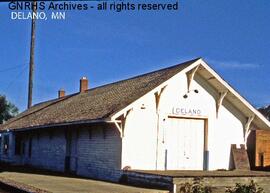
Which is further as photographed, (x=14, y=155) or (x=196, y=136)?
(x=14, y=155)

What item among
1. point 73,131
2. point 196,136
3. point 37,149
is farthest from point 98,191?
point 37,149

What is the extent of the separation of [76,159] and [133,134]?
5011mm

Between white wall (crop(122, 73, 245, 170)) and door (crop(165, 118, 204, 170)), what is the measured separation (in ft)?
1.05

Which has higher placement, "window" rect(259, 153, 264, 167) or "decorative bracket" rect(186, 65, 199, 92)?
"decorative bracket" rect(186, 65, 199, 92)

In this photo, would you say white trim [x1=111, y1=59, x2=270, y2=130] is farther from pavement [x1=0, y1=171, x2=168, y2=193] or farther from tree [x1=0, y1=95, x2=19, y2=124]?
tree [x1=0, y1=95, x2=19, y2=124]

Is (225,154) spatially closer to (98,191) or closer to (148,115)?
(148,115)

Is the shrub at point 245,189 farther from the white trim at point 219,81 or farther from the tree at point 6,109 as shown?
the tree at point 6,109

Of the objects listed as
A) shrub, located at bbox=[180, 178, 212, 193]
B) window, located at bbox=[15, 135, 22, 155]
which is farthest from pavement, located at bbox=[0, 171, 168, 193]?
window, located at bbox=[15, 135, 22, 155]

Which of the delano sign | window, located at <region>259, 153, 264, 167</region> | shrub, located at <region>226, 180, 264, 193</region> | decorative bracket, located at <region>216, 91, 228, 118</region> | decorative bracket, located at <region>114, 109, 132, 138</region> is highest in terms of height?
decorative bracket, located at <region>216, 91, 228, 118</region>

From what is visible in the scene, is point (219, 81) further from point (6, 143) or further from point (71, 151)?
point (6, 143)

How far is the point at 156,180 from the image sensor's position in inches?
640

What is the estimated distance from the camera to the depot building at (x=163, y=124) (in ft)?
64.0

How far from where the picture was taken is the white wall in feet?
64.0

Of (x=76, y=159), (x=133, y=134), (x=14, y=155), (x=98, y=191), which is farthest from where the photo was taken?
(x=14, y=155)
